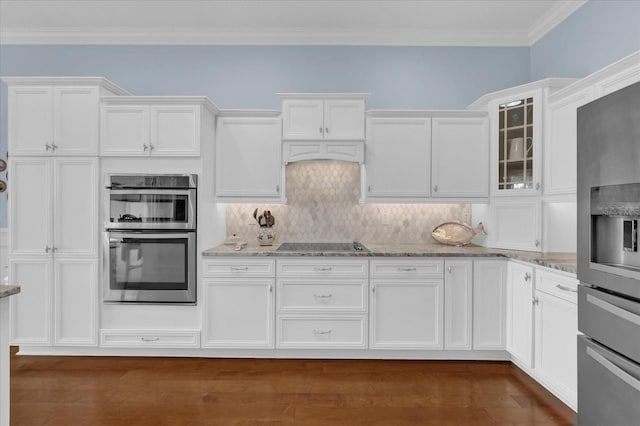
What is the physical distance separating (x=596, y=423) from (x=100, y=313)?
3.47 meters

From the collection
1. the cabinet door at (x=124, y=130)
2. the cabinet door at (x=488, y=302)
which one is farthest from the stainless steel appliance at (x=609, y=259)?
the cabinet door at (x=124, y=130)

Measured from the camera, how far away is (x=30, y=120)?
10.7ft

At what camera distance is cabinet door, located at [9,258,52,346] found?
3240 mm

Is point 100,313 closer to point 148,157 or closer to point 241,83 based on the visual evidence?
point 148,157

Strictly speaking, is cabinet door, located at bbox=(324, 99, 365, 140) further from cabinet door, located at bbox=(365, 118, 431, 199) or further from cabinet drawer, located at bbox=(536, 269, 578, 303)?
cabinet drawer, located at bbox=(536, 269, 578, 303)

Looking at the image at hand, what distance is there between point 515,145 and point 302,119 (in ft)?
6.26

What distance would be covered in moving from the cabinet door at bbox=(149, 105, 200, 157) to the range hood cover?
0.81 m

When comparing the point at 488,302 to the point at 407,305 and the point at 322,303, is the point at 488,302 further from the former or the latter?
the point at 322,303

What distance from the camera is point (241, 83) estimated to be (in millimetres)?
4000

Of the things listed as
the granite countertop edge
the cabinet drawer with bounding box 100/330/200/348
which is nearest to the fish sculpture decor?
the cabinet drawer with bounding box 100/330/200/348

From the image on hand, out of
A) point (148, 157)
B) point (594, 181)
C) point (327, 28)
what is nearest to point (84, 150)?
point (148, 157)

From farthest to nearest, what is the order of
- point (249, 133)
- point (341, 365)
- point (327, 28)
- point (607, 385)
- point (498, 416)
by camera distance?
point (327, 28), point (249, 133), point (341, 365), point (498, 416), point (607, 385)

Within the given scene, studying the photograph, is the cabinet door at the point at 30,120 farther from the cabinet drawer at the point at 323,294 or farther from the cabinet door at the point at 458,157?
the cabinet door at the point at 458,157

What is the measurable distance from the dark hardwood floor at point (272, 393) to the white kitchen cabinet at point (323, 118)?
6.58 ft
